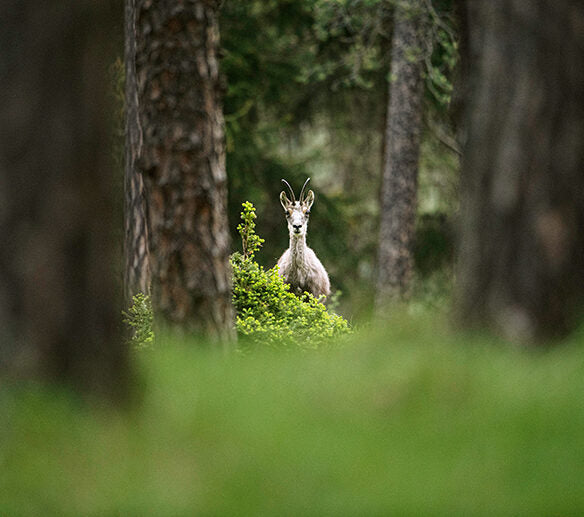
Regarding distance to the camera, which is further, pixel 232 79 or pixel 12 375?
pixel 232 79

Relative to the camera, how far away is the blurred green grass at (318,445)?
2.97 m

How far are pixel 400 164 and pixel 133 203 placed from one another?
6664 millimetres

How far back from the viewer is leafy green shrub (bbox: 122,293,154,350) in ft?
29.7

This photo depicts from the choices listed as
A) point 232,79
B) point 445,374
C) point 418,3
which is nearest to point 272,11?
point 232,79

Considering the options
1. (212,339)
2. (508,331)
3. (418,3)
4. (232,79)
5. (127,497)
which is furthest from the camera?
(232,79)

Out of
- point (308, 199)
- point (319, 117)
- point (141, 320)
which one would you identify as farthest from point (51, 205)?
point (319, 117)

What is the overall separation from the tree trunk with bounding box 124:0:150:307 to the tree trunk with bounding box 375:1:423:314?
6093 millimetres

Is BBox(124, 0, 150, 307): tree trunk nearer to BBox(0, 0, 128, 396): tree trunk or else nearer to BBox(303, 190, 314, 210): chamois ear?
BBox(303, 190, 314, 210): chamois ear

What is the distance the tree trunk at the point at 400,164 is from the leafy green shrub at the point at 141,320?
742 cm

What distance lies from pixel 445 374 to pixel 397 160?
44.0ft

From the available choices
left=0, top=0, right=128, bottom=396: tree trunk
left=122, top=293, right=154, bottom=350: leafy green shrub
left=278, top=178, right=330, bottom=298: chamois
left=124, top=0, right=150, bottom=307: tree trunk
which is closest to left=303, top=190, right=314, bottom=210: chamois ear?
left=278, top=178, right=330, bottom=298: chamois

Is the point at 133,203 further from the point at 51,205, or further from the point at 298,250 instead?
the point at 51,205

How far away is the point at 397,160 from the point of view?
Answer: 17062 mm

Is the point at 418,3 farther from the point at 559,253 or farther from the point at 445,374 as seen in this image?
the point at 445,374
